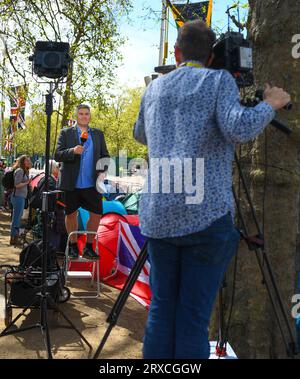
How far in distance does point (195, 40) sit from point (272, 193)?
145cm

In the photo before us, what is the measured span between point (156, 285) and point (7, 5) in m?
13.7

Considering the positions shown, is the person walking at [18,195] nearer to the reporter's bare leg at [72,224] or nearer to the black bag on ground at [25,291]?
the reporter's bare leg at [72,224]

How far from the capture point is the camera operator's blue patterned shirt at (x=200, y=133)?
2.02 metres

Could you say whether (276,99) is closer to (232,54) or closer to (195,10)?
(232,54)

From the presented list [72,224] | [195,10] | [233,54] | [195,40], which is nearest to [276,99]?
[233,54]

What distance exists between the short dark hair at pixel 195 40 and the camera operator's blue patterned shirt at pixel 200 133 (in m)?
0.12

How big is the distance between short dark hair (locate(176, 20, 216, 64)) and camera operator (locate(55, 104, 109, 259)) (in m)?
3.26

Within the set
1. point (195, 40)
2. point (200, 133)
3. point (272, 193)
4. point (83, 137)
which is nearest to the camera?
point (200, 133)

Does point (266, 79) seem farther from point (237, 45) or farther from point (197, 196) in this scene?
point (197, 196)

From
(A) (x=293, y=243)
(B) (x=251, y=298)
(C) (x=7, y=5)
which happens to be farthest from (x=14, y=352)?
(C) (x=7, y=5)

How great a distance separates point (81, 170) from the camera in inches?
217

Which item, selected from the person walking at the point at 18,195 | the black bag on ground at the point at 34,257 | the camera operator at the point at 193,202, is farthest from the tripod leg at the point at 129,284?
the person walking at the point at 18,195

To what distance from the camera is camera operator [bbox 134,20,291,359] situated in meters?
2.05

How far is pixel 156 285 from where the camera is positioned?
7.23 ft
